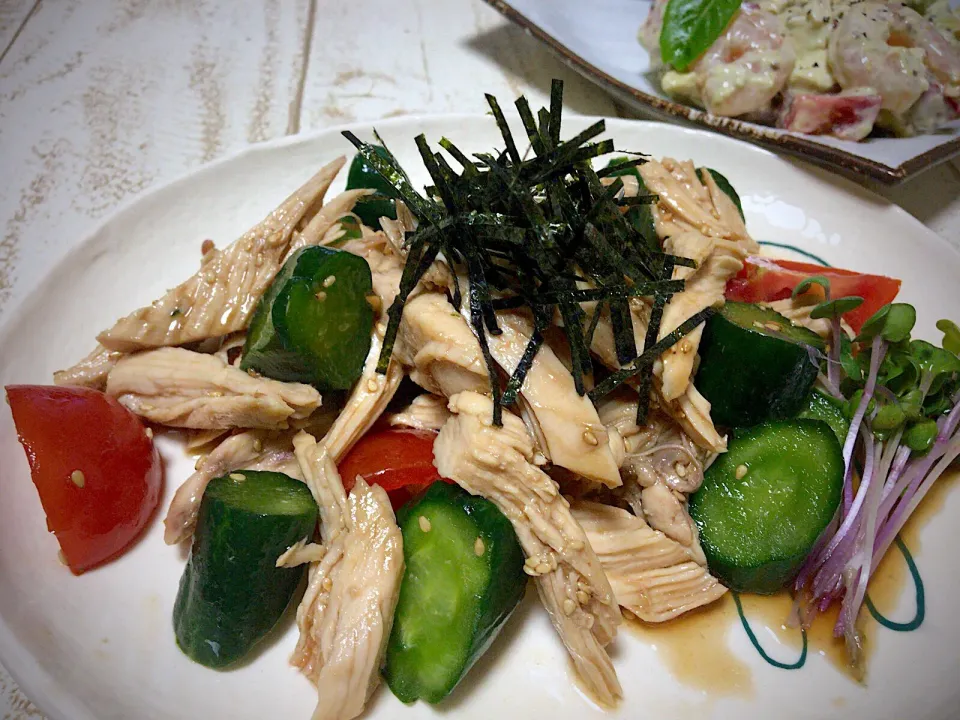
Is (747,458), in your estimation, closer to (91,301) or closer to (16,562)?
(16,562)

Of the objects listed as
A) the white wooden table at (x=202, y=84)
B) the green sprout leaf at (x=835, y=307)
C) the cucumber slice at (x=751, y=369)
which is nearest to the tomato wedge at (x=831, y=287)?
the green sprout leaf at (x=835, y=307)

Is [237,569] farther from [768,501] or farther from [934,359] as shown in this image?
[934,359]

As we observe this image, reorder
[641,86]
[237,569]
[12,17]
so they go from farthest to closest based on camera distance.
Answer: [12,17], [641,86], [237,569]

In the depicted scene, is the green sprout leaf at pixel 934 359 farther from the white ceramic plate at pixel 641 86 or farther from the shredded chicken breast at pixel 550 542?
the shredded chicken breast at pixel 550 542

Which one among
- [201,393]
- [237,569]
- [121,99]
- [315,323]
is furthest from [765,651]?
[121,99]

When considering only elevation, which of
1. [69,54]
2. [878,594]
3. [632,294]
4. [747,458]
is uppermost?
[632,294]

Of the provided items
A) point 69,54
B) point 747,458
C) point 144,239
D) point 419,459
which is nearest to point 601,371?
point 747,458

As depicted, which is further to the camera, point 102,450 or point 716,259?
point 716,259
